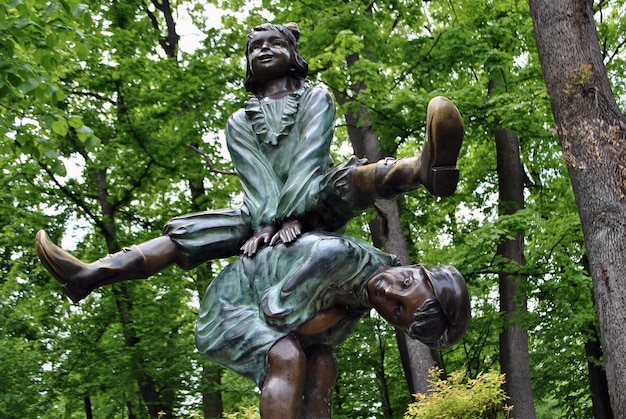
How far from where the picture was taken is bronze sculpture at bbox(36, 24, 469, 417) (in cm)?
330

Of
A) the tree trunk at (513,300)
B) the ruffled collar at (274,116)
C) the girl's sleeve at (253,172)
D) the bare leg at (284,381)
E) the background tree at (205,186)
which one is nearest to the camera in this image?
the bare leg at (284,381)

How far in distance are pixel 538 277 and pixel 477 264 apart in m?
0.86

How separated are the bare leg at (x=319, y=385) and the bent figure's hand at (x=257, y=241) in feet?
1.70

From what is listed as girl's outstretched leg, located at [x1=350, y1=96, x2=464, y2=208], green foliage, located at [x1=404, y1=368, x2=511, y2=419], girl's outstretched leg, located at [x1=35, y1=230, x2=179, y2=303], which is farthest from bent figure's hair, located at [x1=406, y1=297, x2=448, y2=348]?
green foliage, located at [x1=404, y1=368, x2=511, y2=419]

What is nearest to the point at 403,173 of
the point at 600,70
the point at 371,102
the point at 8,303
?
the point at 600,70

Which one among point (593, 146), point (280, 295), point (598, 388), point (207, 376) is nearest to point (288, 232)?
point (280, 295)

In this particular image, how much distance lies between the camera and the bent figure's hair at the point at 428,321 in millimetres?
3229

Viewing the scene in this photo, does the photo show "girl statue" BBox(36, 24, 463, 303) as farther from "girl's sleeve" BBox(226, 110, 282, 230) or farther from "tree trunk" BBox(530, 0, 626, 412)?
"tree trunk" BBox(530, 0, 626, 412)

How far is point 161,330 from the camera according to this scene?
11.7 metres

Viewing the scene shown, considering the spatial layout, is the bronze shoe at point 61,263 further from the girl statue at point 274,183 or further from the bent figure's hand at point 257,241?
the bent figure's hand at point 257,241

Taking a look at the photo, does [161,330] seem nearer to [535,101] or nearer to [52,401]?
[52,401]

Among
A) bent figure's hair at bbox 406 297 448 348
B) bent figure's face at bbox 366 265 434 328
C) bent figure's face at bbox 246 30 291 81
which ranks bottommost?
bent figure's hair at bbox 406 297 448 348

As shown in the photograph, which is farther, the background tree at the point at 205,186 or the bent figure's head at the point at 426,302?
the background tree at the point at 205,186

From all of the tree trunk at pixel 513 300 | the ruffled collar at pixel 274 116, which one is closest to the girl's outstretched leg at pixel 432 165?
the ruffled collar at pixel 274 116
